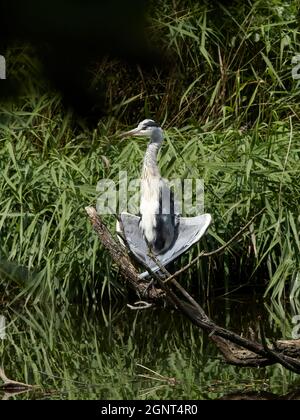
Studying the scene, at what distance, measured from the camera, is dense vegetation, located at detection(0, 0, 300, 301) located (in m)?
5.65

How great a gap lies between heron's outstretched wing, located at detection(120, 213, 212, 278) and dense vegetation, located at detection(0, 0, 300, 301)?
64 cm

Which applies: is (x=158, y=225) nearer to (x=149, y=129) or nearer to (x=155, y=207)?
(x=155, y=207)

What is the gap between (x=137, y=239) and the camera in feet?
14.8

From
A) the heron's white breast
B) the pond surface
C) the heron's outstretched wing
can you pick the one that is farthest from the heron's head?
the pond surface

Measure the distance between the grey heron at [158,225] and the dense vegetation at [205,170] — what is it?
16.2 inches

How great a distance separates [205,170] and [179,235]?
1.42 m

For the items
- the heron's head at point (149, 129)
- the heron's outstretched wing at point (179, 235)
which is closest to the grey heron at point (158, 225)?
the heron's outstretched wing at point (179, 235)

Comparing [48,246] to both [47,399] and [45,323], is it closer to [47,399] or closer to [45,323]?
[45,323]

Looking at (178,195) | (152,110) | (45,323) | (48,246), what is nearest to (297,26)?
(152,110)

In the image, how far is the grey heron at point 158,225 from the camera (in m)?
4.41

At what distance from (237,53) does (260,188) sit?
5.29 feet

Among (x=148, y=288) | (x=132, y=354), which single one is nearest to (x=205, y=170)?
(x=132, y=354)

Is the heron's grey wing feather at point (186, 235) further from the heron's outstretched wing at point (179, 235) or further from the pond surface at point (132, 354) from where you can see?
the pond surface at point (132, 354)

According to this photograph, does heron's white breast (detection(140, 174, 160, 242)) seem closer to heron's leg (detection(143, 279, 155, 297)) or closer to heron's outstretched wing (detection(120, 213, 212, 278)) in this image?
heron's outstretched wing (detection(120, 213, 212, 278))
